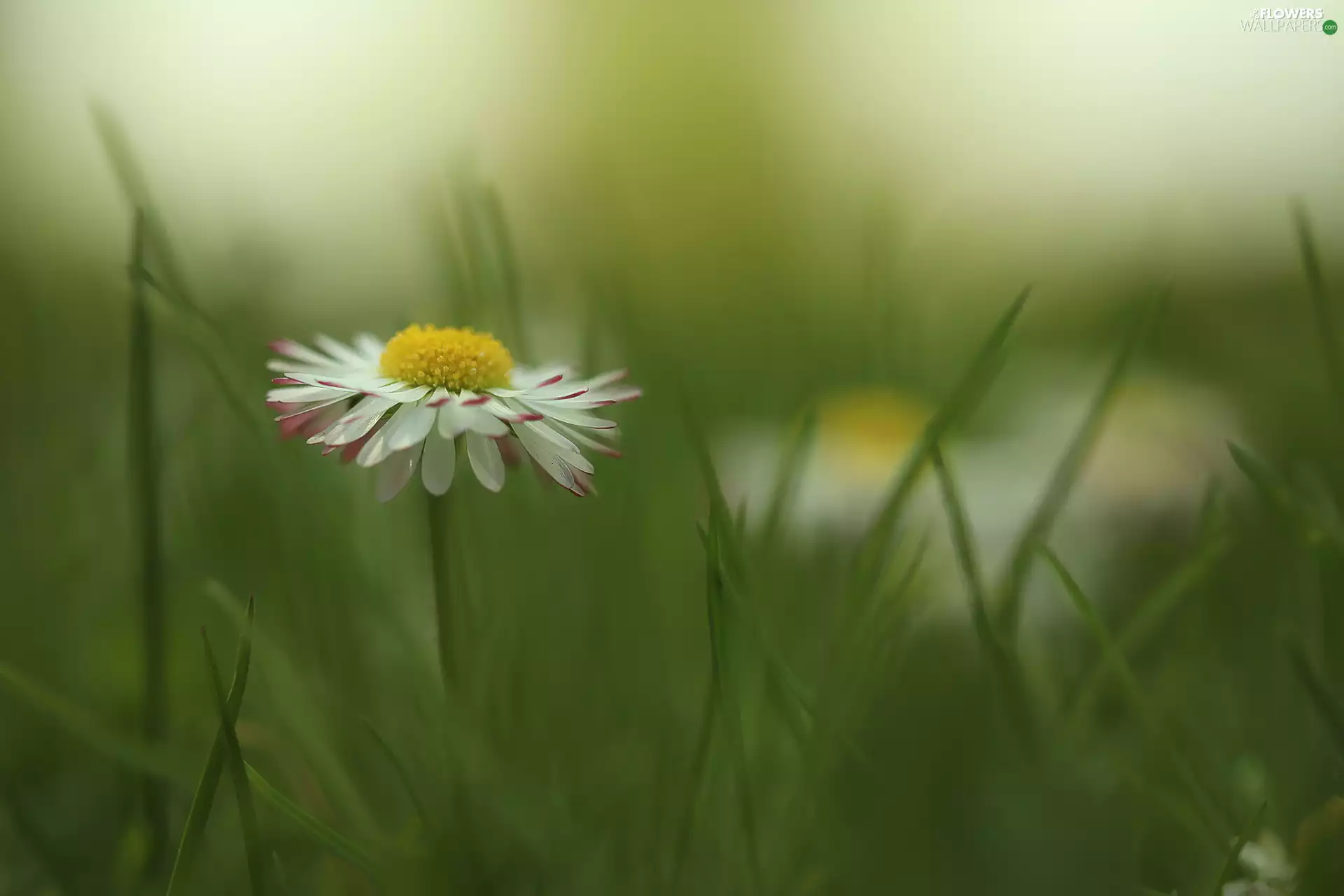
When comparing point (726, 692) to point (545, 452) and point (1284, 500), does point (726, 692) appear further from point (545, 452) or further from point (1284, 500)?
point (1284, 500)

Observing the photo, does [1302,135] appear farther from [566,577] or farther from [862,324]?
[566,577]

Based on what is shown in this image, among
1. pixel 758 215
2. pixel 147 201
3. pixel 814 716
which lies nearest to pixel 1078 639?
pixel 814 716

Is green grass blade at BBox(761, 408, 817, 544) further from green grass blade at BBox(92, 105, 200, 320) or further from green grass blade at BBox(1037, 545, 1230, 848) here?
green grass blade at BBox(92, 105, 200, 320)

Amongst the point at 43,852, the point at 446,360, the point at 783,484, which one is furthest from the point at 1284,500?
the point at 43,852

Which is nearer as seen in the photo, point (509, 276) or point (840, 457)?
point (509, 276)

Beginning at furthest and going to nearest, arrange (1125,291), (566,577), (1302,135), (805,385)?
(1125,291)
(805,385)
(1302,135)
(566,577)

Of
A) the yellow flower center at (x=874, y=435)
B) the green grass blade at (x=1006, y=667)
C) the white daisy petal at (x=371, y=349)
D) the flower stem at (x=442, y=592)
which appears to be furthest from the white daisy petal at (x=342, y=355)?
the yellow flower center at (x=874, y=435)
